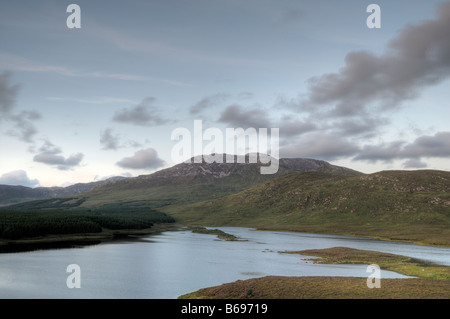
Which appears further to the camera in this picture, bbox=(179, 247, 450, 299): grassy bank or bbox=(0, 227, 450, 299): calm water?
bbox=(0, 227, 450, 299): calm water

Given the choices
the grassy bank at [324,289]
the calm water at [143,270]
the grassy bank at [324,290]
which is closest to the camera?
the grassy bank at [324,290]

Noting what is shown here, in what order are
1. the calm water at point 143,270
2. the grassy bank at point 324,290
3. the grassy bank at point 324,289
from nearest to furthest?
the grassy bank at point 324,290 → the grassy bank at point 324,289 → the calm water at point 143,270

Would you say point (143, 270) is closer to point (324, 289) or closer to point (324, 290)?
point (324, 289)

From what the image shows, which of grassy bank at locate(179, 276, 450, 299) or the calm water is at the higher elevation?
grassy bank at locate(179, 276, 450, 299)

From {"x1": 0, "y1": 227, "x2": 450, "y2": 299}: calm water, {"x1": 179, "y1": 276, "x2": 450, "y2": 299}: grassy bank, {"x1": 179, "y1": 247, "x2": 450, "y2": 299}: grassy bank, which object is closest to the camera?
{"x1": 179, "y1": 276, "x2": 450, "y2": 299}: grassy bank

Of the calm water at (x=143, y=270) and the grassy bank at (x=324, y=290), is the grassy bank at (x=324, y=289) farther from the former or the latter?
the calm water at (x=143, y=270)

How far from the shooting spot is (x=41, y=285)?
240ft

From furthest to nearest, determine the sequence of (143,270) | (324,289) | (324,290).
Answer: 1. (143,270)
2. (324,289)
3. (324,290)

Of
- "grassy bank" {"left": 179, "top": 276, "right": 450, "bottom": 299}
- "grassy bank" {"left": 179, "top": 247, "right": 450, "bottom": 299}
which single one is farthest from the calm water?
"grassy bank" {"left": 179, "top": 276, "right": 450, "bottom": 299}

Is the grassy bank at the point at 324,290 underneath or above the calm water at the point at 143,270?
above

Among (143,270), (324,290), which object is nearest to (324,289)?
(324,290)

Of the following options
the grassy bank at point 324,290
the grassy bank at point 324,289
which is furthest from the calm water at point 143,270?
the grassy bank at point 324,290

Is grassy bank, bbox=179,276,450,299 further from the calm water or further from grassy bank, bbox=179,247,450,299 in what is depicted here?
the calm water
